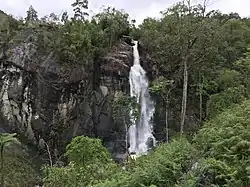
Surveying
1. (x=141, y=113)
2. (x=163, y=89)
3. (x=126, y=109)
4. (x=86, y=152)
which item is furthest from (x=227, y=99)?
(x=86, y=152)

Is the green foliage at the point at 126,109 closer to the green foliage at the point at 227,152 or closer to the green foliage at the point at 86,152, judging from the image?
the green foliage at the point at 86,152

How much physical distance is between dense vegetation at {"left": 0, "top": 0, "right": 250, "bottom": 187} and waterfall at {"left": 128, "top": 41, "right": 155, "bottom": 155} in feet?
2.19

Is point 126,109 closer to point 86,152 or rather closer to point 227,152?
point 86,152

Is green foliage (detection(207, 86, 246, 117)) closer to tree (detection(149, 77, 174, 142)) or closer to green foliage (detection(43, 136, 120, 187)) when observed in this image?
tree (detection(149, 77, 174, 142))

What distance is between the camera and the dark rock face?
28.2 m

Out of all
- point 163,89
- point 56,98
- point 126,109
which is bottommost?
point 126,109

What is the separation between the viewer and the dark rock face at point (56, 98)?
28.2 metres

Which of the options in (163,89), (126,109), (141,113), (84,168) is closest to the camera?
(84,168)

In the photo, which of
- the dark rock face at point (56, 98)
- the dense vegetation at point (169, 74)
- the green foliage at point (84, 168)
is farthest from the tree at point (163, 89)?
the green foliage at point (84, 168)

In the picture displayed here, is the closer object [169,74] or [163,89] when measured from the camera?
[163,89]

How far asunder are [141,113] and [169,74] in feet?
11.5

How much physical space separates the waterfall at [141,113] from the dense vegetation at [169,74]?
67 cm

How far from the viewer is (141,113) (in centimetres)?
2881

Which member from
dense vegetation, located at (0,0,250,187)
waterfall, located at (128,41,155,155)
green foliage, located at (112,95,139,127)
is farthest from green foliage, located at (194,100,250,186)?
waterfall, located at (128,41,155,155)
